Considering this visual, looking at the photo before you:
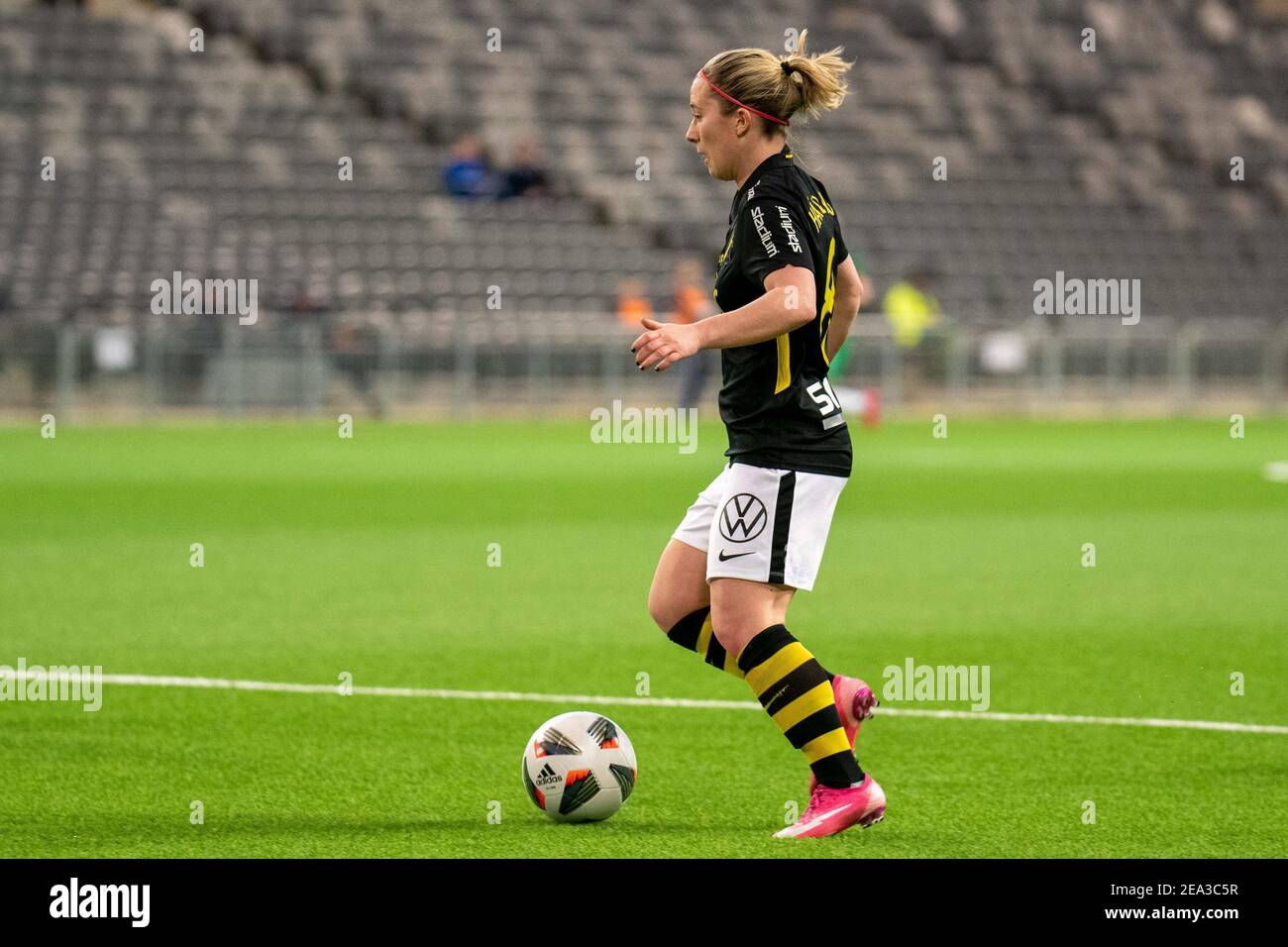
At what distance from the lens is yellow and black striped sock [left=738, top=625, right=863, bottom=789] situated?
5434mm

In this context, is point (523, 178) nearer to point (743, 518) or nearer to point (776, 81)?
point (776, 81)

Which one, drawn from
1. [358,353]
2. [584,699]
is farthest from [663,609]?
[358,353]

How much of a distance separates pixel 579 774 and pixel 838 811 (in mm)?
778

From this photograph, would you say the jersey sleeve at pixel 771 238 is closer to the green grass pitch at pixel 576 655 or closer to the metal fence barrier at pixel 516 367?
the green grass pitch at pixel 576 655

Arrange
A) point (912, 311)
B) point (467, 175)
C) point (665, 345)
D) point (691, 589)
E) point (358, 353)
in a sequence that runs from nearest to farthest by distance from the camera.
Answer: point (665, 345)
point (691, 589)
point (358, 353)
point (912, 311)
point (467, 175)

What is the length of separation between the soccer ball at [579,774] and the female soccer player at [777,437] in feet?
1.74

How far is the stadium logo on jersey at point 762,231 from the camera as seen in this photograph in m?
5.23

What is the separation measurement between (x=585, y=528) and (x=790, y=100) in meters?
9.70

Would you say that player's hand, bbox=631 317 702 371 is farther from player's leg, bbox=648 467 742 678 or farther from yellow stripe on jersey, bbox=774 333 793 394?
player's leg, bbox=648 467 742 678

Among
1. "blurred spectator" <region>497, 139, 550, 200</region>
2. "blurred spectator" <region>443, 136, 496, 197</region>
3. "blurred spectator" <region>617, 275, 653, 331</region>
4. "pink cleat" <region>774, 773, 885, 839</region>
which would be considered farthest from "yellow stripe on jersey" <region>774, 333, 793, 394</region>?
"blurred spectator" <region>497, 139, 550, 200</region>

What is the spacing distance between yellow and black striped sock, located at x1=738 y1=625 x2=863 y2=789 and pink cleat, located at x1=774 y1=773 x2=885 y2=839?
0.09 feet

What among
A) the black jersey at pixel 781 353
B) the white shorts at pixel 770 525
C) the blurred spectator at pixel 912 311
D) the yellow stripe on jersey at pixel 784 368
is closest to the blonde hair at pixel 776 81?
the black jersey at pixel 781 353

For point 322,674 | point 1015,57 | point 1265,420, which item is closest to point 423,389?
point 1265,420

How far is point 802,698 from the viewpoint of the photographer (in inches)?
214
